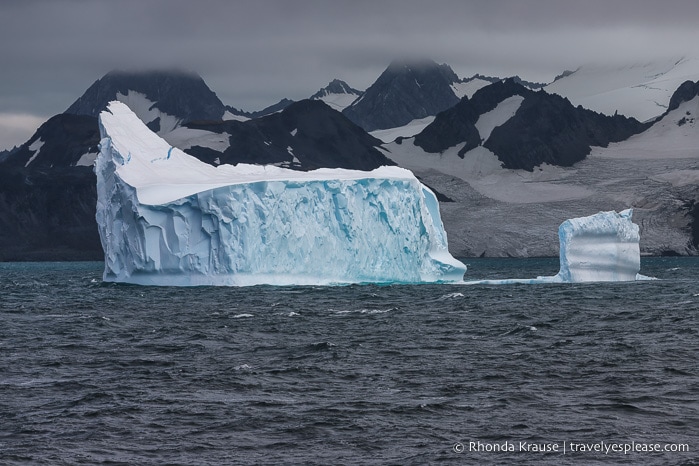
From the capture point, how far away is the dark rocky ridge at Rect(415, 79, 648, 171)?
12419 centimetres

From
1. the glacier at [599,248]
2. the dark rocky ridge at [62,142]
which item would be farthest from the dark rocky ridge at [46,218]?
the glacier at [599,248]

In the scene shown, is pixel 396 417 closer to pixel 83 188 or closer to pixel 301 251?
pixel 301 251

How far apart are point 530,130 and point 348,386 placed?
122 meters

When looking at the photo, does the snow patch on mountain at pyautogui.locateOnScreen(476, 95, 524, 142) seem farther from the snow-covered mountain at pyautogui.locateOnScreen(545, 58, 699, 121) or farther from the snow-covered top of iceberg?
the snow-covered top of iceberg

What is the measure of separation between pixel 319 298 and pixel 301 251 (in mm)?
4015

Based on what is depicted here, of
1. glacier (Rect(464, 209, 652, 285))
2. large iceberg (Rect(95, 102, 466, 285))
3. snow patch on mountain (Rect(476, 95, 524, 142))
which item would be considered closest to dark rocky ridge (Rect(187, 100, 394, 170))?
snow patch on mountain (Rect(476, 95, 524, 142))

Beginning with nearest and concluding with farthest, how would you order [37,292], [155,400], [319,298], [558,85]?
[155,400], [319,298], [37,292], [558,85]

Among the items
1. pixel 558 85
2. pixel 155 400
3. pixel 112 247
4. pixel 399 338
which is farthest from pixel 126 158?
pixel 558 85

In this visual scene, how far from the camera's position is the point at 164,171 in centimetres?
4612

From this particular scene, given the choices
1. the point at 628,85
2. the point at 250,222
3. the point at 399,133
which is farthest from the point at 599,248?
the point at 399,133

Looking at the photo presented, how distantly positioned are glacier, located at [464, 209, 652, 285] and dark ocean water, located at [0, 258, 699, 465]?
1065 centimetres

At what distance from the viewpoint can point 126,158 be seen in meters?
44.5

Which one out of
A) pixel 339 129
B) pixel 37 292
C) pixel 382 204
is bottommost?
pixel 37 292

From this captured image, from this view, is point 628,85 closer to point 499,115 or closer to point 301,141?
point 499,115
